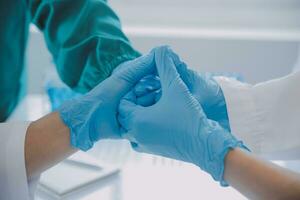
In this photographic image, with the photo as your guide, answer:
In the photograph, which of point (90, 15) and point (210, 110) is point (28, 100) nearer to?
point (90, 15)

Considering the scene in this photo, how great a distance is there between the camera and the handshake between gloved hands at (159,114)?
27.1 inches

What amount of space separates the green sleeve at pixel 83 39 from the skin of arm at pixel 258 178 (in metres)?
0.41

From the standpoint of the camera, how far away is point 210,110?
0.88 m

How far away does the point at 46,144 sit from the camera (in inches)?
31.5

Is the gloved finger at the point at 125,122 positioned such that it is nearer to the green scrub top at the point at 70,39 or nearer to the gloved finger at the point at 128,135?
the gloved finger at the point at 128,135

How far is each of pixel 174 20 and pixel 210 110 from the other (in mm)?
778

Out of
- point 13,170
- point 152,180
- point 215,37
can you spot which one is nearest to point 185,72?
point 152,180

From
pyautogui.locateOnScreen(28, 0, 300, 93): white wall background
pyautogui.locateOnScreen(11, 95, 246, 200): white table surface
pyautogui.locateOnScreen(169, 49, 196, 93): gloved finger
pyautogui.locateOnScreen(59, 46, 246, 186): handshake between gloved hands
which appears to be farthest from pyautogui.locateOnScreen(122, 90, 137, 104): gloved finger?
pyautogui.locateOnScreen(28, 0, 300, 93): white wall background

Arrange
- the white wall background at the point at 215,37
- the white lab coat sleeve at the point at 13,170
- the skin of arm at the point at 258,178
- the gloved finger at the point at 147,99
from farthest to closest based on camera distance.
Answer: the white wall background at the point at 215,37, the gloved finger at the point at 147,99, the white lab coat sleeve at the point at 13,170, the skin of arm at the point at 258,178

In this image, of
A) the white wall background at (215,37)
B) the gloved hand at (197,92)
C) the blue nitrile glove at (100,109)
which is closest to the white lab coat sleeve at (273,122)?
the gloved hand at (197,92)

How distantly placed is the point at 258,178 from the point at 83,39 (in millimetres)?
546

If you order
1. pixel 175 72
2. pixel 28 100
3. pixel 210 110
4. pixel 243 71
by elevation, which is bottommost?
pixel 28 100

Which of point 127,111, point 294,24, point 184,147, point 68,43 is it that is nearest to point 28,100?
point 68,43

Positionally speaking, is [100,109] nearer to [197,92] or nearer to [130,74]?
[130,74]
